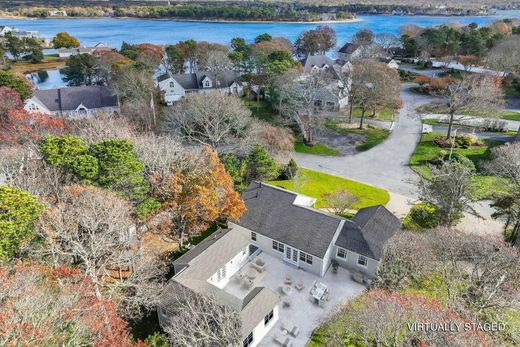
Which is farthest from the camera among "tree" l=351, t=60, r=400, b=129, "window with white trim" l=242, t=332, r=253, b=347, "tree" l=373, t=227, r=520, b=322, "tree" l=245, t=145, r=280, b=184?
"tree" l=351, t=60, r=400, b=129

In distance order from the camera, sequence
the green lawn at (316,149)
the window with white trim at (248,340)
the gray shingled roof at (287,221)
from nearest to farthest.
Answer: the window with white trim at (248,340), the gray shingled roof at (287,221), the green lawn at (316,149)

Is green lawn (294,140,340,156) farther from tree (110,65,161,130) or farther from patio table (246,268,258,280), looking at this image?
patio table (246,268,258,280)

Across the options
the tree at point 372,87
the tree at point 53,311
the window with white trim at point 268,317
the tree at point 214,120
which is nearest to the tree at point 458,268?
the window with white trim at point 268,317

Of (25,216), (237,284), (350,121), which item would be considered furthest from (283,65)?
(25,216)

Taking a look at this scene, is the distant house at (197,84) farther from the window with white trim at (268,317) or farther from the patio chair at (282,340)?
the patio chair at (282,340)

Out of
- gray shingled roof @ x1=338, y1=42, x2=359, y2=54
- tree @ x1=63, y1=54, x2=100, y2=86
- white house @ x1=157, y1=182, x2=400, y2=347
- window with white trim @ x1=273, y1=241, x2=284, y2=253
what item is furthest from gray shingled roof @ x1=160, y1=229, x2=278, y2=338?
gray shingled roof @ x1=338, y1=42, x2=359, y2=54

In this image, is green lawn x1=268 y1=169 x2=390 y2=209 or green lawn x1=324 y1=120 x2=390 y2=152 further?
green lawn x1=324 y1=120 x2=390 y2=152

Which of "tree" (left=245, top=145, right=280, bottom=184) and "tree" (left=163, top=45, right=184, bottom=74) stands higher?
"tree" (left=163, top=45, right=184, bottom=74)

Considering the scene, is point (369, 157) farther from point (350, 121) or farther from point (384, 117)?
point (384, 117)
